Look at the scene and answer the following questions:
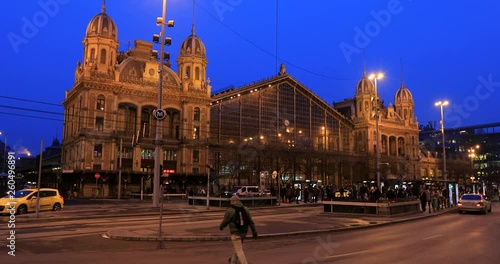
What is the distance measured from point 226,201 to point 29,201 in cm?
1427

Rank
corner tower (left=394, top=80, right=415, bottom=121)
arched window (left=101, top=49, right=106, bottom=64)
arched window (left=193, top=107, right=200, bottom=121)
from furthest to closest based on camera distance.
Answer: corner tower (left=394, top=80, right=415, bottom=121)
arched window (left=193, top=107, right=200, bottom=121)
arched window (left=101, top=49, right=106, bottom=64)

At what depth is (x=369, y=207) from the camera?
27891 mm

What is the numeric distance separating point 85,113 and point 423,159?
86840 millimetres

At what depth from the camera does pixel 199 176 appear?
6938cm

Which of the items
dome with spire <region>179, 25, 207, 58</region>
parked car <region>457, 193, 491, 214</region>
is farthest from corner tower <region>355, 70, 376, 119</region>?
parked car <region>457, 193, 491, 214</region>

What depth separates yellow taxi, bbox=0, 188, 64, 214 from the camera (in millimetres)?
26688

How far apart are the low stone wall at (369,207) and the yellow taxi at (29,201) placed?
18872 millimetres

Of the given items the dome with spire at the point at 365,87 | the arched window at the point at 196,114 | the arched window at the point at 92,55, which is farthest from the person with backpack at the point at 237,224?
the dome with spire at the point at 365,87

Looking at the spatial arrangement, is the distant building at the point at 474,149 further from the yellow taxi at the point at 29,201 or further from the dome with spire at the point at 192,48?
the yellow taxi at the point at 29,201

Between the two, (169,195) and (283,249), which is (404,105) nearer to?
(169,195)

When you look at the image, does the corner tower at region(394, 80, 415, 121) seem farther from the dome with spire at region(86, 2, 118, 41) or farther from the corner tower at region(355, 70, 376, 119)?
the dome with spire at region(86, 2, 118, 41)

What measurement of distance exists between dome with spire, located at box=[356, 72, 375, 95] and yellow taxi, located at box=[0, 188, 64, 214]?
274 ft

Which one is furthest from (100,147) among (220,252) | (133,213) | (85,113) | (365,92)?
(365,92)

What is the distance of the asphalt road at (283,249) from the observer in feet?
38.2
